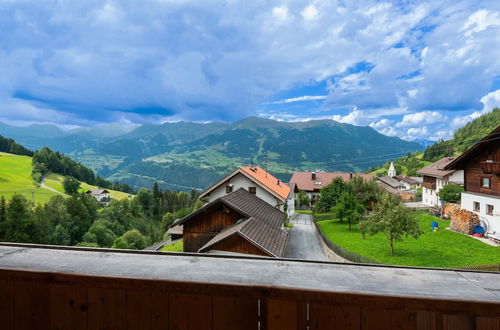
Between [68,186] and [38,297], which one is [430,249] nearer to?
[38,297]

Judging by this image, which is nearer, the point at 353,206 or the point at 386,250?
the point at 386,250

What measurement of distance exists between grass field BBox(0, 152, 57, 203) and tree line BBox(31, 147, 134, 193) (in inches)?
115

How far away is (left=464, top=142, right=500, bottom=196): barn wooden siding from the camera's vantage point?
21281 mm

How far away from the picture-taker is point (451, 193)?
106 ft

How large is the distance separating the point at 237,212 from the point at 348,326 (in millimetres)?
15066

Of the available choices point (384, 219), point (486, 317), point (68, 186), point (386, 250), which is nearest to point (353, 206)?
point (386, 250)

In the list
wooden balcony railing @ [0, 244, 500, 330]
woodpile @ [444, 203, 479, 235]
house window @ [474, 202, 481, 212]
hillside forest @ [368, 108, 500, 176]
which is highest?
hillside forest @ [368, 108, 500, 176]

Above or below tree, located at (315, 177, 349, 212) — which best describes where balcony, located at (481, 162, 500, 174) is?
above

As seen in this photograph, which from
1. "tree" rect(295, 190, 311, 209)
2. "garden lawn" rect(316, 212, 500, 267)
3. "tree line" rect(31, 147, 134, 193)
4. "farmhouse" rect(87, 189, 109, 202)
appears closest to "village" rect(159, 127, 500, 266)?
"garden lawn" rect(316, 212, 500, 267)

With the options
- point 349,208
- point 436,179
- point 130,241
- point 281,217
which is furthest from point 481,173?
point 130,241

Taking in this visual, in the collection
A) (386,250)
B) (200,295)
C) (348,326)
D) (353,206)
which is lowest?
(386,250)

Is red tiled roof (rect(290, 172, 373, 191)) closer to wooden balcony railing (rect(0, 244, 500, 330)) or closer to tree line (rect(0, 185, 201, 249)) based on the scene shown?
tree line (rect(0, 185, 201, 249))

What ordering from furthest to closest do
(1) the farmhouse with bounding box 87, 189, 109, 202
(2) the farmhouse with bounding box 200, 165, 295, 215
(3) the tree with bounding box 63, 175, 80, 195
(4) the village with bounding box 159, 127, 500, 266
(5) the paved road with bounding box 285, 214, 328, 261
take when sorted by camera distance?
1. (3) the tree with bounding box 63, 175, 80, 195
2. (1) the farmhouse with bounding box 87, 189, 109, 202
3. (2) the farmhouse with bounding box 200, 165, 295, 215
4. (5) the paved road with bounding box 285, 214, 328, 261
5. (4) the village with bounding box 159, 127, 500, 266

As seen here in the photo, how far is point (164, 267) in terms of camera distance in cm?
141
